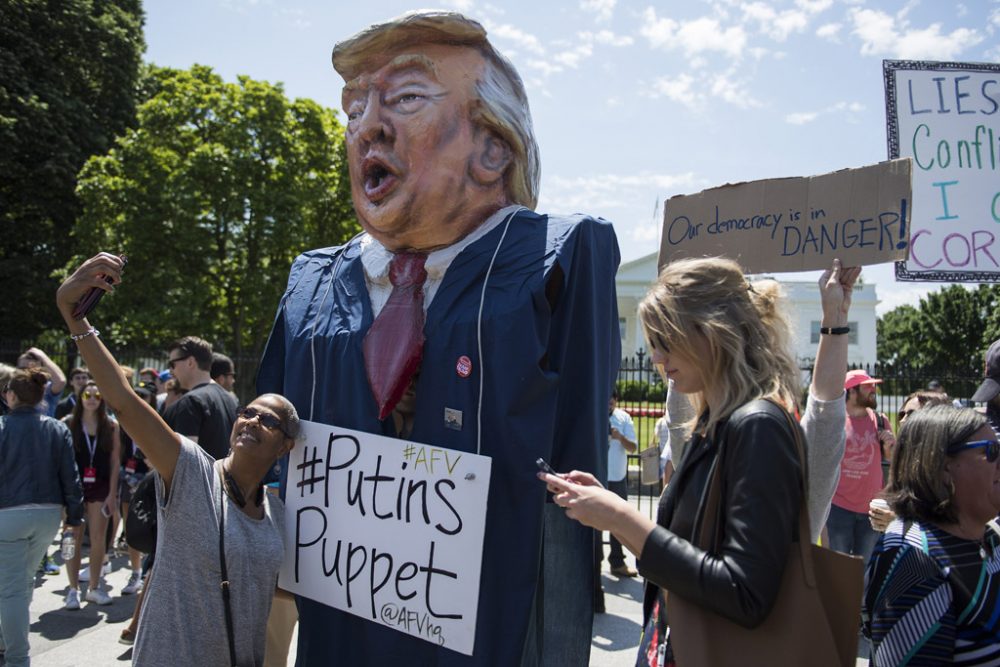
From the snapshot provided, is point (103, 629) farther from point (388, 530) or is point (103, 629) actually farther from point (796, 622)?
point (796, 622)

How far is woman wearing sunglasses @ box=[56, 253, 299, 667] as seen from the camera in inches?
90.6

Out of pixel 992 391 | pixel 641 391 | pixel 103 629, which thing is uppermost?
pixel 641 391

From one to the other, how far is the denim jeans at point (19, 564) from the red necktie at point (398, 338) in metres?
2.78

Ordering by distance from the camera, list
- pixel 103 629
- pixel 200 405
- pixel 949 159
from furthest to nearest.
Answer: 1. pixel 103 629
2. pixel 200 405
3. pixel 949 159

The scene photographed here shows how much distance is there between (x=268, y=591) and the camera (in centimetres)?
251

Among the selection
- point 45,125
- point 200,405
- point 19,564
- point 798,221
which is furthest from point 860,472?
point 45,125

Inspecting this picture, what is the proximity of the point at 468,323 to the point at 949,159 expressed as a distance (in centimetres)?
296

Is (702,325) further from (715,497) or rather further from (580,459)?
(580,459)

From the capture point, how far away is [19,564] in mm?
4230

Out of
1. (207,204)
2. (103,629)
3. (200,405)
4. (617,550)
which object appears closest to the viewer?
(200,405)

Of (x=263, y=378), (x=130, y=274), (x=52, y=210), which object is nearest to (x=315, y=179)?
(x=130, y=274)

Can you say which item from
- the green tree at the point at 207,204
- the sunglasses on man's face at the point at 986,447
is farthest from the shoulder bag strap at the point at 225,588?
the green tree at the point at 207,204

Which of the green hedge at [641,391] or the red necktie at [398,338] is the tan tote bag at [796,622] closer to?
the red necktie at [398,338]

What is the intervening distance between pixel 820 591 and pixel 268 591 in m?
1.72
